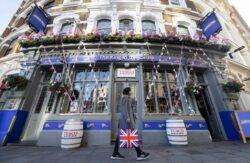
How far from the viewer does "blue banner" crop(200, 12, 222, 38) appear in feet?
35.8

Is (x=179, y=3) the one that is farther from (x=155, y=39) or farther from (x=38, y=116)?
(x=38, y=116)

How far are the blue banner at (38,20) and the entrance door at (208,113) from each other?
10618 mm

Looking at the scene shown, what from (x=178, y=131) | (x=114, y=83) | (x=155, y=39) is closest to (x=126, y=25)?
(x=155, y=39)

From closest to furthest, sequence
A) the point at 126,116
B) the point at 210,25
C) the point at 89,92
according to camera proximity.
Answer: the point at 126,116 → the point at 89,92 → the point at 210,25

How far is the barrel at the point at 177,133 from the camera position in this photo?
7.41 metres

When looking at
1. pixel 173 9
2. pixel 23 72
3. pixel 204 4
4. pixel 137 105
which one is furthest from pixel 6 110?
pixel 204 4

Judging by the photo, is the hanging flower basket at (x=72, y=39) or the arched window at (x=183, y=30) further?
the arched window at (x=183, y=30)

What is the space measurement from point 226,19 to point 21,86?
56.9 ft

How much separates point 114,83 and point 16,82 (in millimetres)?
4993

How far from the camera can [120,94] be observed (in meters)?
9.42

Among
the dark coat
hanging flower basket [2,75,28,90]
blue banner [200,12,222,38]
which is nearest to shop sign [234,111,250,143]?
blue banner [200,12,222,38]

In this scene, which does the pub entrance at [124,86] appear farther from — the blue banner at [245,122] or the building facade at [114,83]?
the blue banner at [245,122]

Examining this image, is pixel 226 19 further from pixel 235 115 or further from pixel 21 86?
pixel 21 86

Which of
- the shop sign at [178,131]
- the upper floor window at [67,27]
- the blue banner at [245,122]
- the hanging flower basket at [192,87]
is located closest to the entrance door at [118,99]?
the shop sign at [178,131]
